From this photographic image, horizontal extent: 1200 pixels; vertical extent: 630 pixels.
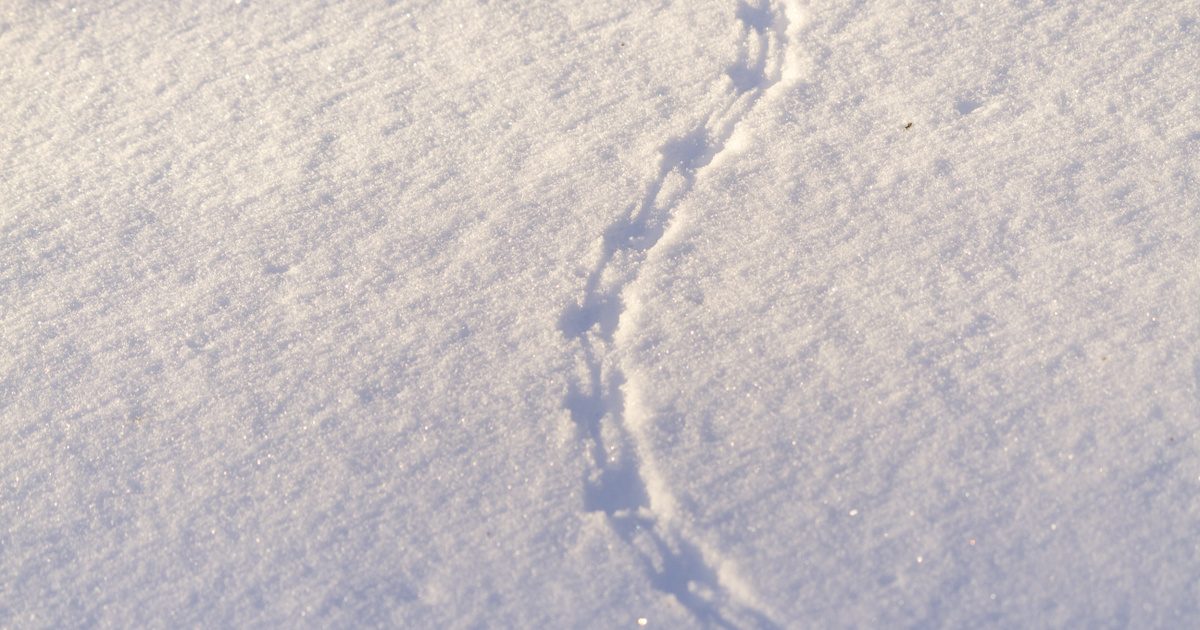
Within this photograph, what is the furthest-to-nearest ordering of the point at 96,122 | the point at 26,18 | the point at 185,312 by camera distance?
the point at 26,18 < the point at 96,122 < the point at 185,312

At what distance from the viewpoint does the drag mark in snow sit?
1.27 metres

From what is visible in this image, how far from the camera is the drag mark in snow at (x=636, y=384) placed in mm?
1268

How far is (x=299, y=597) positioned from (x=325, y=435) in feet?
0.75

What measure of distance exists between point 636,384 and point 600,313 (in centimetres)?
13

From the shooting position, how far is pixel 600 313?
1.46 metres

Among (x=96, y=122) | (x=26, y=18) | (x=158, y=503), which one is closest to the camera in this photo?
(x=158, y=503)

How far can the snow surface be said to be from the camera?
128cm

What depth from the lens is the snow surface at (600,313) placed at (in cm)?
128

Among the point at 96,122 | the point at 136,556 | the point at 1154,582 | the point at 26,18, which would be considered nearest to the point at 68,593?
the point at 136,556

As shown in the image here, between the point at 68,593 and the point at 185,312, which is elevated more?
the point at 185,312

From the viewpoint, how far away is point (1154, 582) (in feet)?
4.03

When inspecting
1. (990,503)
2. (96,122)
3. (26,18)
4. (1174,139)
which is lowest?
(990,503)

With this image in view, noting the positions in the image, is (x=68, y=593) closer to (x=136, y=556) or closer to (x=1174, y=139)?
(x=136, y=556)

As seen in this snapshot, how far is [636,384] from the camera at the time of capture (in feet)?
4.59
